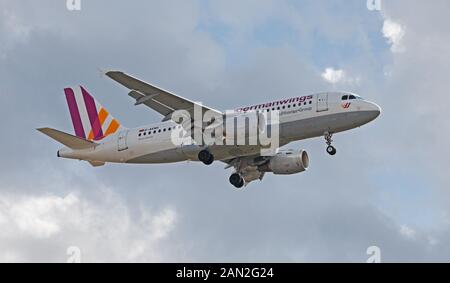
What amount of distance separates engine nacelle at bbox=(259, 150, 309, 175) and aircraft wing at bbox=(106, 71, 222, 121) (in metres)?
7.08

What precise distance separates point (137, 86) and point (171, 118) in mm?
3743

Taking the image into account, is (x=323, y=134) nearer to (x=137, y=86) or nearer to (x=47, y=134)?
(x=137, y=86)

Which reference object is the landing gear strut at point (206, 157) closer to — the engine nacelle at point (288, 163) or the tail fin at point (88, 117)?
the engine nacelle at point (288, 163)

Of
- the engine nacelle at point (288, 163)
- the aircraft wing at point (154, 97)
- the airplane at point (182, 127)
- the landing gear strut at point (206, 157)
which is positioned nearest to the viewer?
the aircraft wing at point (154, 97)

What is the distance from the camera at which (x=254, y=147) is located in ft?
169

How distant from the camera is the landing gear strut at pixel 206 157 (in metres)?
50.8

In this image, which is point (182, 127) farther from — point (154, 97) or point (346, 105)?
point (346, 105)

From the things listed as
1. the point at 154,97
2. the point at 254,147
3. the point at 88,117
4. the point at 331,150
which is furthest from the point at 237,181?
the point at 88,117

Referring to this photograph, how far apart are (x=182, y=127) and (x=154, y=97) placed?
3767mm

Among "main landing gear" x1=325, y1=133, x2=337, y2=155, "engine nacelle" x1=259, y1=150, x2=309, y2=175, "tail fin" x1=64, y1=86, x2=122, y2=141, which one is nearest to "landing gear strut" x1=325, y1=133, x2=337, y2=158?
"main landing gear" x1=325, y1=133, x2=337, y2=155

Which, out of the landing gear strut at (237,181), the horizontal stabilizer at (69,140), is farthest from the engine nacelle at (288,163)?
the horizontal stabilizer at (69,140)

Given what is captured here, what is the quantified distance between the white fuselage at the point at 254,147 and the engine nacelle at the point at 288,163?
10.9 feet
